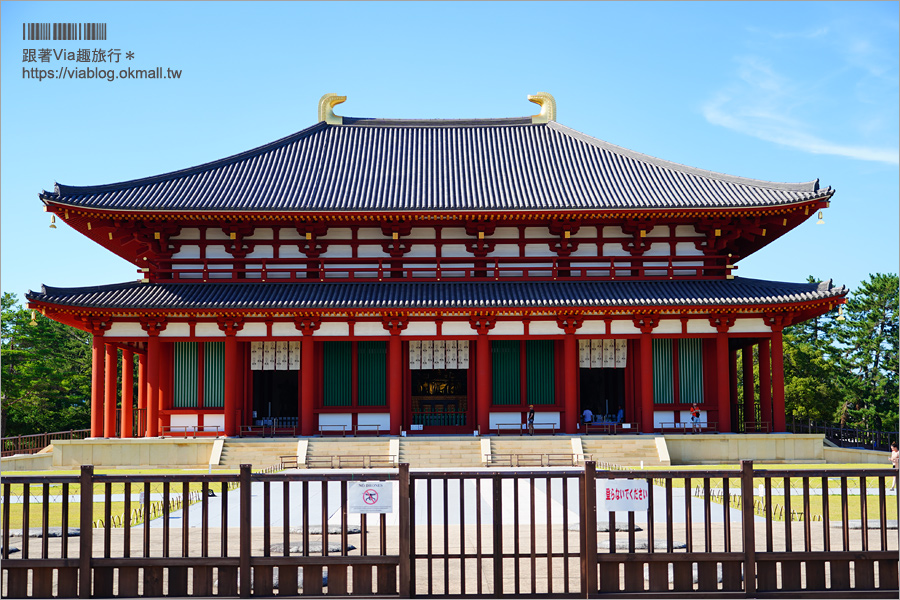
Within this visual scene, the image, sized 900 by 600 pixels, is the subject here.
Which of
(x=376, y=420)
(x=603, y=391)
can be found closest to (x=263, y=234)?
(x=376, y=420)

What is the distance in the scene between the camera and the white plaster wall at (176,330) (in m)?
28.6

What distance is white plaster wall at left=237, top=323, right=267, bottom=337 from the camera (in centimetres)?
2867

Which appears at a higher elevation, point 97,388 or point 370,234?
point 370,234

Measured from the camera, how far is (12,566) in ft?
29.9

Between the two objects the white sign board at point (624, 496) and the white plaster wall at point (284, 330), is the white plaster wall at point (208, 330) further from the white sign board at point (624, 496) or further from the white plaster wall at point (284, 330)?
the white sign board at point (624, 496)

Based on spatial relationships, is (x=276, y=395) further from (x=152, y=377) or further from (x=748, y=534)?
(x=748, y=534)

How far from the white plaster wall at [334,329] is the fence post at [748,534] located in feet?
68.4

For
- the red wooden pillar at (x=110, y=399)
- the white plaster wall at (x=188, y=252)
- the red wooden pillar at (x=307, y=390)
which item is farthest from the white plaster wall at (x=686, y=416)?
the red wooden pillar at (x=110, y=399)

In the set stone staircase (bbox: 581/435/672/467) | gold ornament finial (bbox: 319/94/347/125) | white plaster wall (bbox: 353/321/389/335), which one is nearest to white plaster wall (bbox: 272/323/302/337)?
white plaster wall (bbox: 353/321/389/335)

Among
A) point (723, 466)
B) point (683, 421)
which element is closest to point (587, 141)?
point (683, 421)

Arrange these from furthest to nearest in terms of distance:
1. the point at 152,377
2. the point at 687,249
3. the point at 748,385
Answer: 1. the point at 748,385
2. the point at 687,249
3. the point at 152,377

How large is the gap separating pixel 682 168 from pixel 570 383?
36.1 feet

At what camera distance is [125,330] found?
2869 cm

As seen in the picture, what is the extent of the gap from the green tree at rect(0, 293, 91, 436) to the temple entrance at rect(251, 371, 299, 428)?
26171 mm
